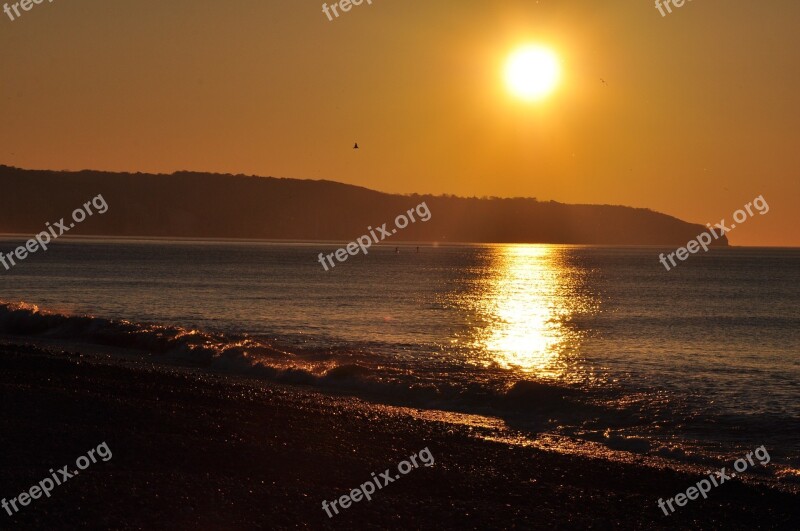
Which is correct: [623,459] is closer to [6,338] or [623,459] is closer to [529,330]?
[6,338]

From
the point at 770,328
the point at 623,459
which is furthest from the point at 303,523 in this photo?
the point at 770,328

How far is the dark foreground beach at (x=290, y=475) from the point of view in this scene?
12.1 meters

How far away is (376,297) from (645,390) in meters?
48.3

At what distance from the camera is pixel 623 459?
700 inches

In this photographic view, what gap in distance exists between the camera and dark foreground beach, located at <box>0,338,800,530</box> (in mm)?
12086

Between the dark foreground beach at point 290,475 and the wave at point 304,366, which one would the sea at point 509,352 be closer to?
the wave at point 304,366
